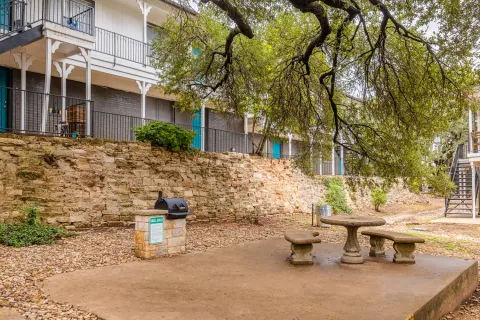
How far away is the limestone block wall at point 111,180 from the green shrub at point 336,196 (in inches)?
166

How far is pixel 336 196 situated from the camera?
16.9 meters

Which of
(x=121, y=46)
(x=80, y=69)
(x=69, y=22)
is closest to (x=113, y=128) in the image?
(x=80, y=69)

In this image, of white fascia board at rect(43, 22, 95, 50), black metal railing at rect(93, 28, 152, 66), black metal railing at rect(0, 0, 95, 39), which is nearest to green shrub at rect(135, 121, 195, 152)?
white fascia board at rect(43, 22, 95, 50)

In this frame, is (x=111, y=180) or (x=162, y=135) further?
(x=162, y=135)

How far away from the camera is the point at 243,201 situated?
42.5ft

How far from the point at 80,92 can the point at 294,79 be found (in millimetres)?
8028

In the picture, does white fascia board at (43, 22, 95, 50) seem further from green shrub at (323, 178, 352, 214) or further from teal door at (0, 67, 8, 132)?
green shrub at (323, 178, 352, 214)

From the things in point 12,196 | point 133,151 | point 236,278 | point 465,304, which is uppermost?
point 133,151

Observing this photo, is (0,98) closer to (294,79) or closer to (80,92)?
(80,92)

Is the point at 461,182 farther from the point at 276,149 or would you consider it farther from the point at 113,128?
the point at 113,128

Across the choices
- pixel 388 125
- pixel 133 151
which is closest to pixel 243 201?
pixel 133 151

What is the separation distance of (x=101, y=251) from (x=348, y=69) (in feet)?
23.2

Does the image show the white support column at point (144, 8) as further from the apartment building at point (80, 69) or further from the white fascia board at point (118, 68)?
the white fascia board at point (118, 68)

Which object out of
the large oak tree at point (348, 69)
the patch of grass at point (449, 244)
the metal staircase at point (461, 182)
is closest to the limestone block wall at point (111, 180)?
the large oak tree at point (348, 69)
